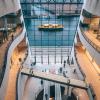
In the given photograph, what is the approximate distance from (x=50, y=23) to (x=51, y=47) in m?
4.30

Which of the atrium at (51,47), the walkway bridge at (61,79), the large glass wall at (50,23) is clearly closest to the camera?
the walkway bridge at (61,79)

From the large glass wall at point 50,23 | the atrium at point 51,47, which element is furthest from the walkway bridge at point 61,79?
the large glass wall at point 50,23

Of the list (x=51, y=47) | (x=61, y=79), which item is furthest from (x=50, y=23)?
(x=61, y=79)

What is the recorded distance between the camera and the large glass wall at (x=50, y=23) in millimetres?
34719

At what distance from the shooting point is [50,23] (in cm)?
3644

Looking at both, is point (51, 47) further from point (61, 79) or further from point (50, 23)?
point (61, 79)

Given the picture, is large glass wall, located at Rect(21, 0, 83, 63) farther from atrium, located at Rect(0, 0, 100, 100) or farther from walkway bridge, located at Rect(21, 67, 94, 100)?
walkway bridge, located at Rect(21, 67, 94, 100)

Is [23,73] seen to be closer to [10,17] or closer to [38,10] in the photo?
[10,17]

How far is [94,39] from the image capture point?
23938mm

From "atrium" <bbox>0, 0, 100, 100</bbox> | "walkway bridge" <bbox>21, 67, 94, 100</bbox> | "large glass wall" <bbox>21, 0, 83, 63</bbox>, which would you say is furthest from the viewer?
"large glass wall" <bbox>21, 0, 83, 63</bbox>

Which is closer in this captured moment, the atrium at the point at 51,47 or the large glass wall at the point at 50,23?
the atrium at the point at 51,47

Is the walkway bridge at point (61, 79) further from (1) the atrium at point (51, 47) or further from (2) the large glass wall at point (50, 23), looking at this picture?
(2) the large glass wall at point (50, 23)

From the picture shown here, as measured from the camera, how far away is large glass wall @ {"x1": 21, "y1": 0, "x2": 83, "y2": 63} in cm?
3472

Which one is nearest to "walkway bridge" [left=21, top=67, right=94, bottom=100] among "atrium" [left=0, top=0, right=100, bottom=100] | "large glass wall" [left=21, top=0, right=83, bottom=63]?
"atrium" [left=0, top=0, right=100, bottom=100]
